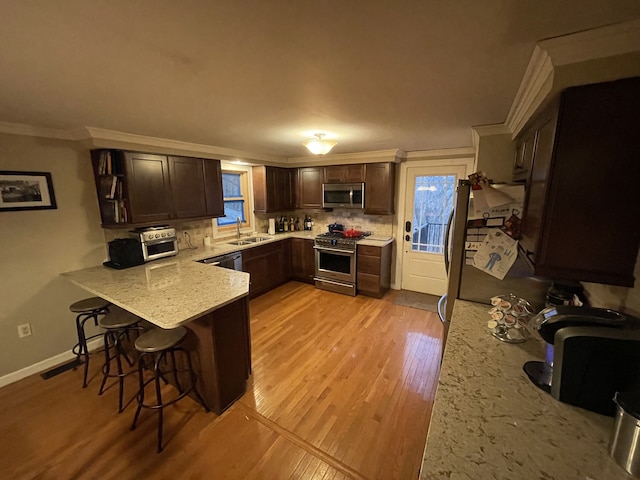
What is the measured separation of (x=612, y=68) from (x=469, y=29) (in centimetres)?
53

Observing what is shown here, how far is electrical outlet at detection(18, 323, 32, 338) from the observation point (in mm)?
2412

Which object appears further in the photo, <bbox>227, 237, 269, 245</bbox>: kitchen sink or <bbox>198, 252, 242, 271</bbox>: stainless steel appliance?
<bbox>227, 237, 269, 245</bbox>: kitchen sink

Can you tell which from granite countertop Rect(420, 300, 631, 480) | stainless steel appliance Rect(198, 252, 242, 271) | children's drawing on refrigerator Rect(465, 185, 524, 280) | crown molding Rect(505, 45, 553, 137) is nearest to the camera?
granite countertop Rect(420, 300, 631, 480)

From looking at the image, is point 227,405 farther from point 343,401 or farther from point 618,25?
point 618,25

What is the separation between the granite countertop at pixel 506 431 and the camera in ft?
2.42

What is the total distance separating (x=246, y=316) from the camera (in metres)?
2.20

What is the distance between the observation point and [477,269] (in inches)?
68.6

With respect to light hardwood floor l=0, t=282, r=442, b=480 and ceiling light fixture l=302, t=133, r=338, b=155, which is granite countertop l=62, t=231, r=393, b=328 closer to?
light hardwood floor l=0, t=282, r=442, b=480

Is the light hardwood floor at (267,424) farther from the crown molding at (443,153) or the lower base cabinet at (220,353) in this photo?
the crown molding at (443,153)

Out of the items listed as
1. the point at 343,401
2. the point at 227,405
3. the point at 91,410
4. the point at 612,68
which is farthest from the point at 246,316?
the point at 612,68

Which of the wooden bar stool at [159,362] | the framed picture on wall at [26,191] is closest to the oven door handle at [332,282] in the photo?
the wooden bar stool at [159,362]

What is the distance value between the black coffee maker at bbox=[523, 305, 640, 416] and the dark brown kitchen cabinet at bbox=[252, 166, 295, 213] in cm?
404

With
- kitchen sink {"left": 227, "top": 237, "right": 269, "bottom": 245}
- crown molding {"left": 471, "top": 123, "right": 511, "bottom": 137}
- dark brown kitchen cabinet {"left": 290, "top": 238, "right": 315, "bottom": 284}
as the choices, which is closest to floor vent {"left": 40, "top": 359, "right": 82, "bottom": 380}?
kitchen sink {"left": 227, "top": 237, "right": 269, "bottom": 245}

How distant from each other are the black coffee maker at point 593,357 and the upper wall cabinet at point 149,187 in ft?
11.3
